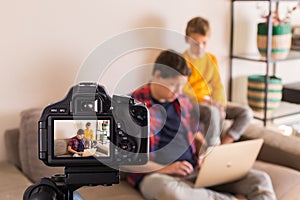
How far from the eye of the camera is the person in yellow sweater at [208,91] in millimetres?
2248

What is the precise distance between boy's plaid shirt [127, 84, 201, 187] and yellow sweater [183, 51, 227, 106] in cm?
10

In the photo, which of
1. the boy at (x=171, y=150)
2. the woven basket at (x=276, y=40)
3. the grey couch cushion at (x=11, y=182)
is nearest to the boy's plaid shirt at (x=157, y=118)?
the boy at (x=171, y=150)

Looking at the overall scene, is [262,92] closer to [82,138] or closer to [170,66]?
[170,66]

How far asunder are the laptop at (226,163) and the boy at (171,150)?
0.13 ft

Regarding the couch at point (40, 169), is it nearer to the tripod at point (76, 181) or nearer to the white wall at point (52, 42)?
the white wall at point (52, 42)

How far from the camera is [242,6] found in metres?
2.82

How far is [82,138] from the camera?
996 mm

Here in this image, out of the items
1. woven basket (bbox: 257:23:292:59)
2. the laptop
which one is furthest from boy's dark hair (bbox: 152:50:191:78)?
woven basket (bbox: 257:23:292:59)

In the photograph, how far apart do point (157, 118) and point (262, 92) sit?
3.34 ft

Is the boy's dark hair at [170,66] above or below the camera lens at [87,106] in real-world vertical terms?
below

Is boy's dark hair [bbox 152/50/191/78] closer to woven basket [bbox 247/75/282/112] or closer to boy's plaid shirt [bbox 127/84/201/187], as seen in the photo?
boy's plaid shirt [bbox 127/84/201/187]

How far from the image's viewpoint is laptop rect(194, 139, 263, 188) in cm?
183

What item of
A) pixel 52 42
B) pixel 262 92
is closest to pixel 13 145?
pixel 52 42

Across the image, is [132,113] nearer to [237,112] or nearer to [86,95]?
[86,95]
